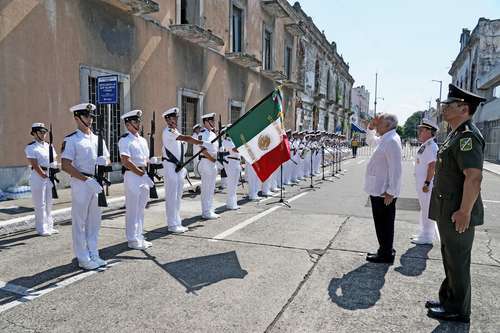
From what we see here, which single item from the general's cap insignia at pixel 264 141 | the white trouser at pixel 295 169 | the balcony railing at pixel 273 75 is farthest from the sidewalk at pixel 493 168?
the general's cap insignia at pixel 264 141

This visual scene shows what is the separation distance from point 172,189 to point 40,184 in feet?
6.85

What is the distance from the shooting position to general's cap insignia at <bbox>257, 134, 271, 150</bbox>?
672cm

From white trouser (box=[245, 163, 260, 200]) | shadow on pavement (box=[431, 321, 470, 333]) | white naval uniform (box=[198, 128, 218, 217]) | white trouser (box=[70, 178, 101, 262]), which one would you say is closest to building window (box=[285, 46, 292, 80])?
white trouser (box=[245, 163, 260, 200])

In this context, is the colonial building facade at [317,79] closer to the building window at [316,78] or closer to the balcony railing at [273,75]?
the building window at [316,78]

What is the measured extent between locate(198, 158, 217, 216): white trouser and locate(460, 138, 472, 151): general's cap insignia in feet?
16.7

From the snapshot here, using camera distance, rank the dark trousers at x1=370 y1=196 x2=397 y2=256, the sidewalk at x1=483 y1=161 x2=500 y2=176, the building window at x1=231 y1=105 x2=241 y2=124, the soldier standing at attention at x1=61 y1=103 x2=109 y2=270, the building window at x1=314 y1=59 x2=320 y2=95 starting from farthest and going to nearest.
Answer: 1. the building window at x1=314 y1=59 x2=320 y2=95
2. the sidewalk at x1=483 y1=161 x2=500 y2=176
3. the building window at x1=231 y1=105 x2=241 y2=124
4. the dark trousers at x1=370 y1=196 x2=397 y2=256
5. the soldier standing at attention at x1=61 y1=103 x2=109 y2=270

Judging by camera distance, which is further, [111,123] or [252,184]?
[111,123]

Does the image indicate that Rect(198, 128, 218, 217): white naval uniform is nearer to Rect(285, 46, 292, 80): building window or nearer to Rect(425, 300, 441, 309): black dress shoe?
Rect(425, 300, 441, 309): black dress shoe

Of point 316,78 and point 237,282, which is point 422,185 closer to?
point 237,282

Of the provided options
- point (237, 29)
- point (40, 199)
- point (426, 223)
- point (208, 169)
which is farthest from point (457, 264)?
point (237, 29)

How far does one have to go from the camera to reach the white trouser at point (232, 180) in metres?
8.90

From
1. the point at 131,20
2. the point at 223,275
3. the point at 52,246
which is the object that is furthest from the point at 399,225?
the point at 131,20

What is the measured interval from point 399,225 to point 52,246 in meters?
6.07

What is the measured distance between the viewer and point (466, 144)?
10.8 ft
